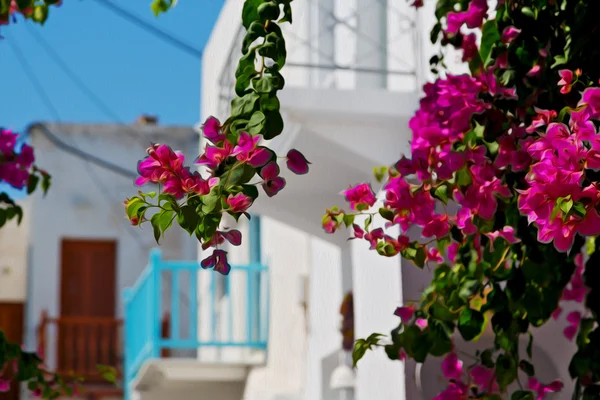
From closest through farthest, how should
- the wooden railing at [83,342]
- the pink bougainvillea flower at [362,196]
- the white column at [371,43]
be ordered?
the pink bougainvillea flower at [362,196] → the white column at [371,43] → the wooden railing at [83,342]

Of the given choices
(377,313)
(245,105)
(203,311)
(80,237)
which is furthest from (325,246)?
(80,237)

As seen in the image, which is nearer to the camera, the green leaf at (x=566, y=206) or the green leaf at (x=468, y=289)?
the green leaf at (x=566, y=206)

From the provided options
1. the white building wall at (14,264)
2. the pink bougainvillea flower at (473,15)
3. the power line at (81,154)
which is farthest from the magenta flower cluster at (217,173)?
the white building wall at (14,264)

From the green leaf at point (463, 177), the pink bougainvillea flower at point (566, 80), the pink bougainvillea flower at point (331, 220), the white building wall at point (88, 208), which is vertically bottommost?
the pink bougainvillea flower at point (331, 220)

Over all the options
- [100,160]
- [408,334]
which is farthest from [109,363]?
[408,334]

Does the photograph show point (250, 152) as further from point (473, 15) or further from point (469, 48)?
point (469, 48)

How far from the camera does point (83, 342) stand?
19.4 metres

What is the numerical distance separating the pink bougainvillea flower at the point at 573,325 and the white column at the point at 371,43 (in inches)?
98.1

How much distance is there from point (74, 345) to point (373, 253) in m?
16.2

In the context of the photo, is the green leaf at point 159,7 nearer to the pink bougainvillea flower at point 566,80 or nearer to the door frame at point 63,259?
the pink bougainvillea flower at point 566,80

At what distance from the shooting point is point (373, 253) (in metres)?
4.93

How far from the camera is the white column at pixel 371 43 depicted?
6.60m

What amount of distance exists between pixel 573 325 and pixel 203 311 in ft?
30.8

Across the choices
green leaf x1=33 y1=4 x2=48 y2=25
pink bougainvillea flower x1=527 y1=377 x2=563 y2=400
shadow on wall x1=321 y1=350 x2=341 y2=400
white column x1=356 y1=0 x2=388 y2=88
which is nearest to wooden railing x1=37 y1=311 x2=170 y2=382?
shadow on wall x1=321 y1=350 x2=341 y2=400
